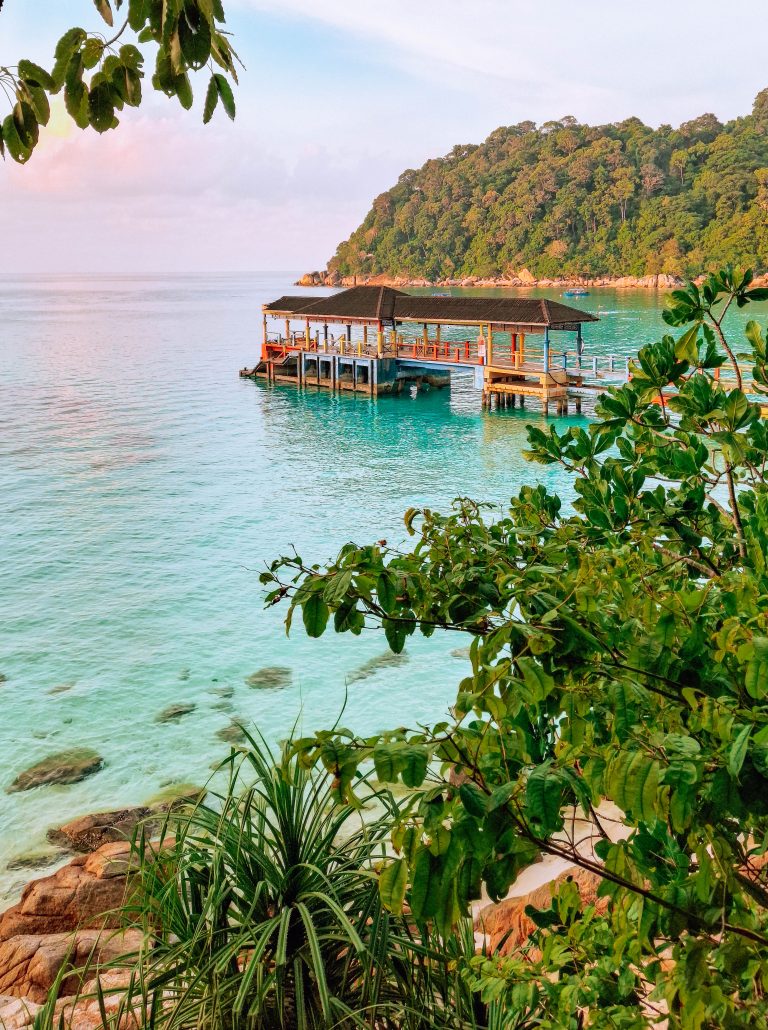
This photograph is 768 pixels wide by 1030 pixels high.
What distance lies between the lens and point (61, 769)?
27.7 feet

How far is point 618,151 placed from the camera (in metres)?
98.7

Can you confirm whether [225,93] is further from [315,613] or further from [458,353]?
[458,353]

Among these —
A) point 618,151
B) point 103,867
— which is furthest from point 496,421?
point 618,151

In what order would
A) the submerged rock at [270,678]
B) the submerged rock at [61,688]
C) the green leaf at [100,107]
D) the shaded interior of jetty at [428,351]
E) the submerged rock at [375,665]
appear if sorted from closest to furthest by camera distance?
1. the green leaf at [100,107]
2. the submerged rock at [61,688]
3. the submerged rock at [270,678]
4. the submerged rock at [375,665]
5. the shaded interior of jetty at [428,351]

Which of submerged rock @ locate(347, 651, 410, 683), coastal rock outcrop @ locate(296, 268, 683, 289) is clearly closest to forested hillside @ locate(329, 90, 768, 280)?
coastal rock outcrop @ locate(296, 268, 683, 289)

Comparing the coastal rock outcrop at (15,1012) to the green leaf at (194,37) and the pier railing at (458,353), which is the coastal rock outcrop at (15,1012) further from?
the pier railing at (458,353)

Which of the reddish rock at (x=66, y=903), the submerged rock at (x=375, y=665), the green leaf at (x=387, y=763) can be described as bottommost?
the submerged rock at (x=375, y=665)

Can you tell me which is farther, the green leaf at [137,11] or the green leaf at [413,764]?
the green leaf at [137,11]

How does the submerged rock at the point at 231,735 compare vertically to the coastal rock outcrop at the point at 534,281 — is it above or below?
below

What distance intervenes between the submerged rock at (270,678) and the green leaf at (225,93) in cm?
891

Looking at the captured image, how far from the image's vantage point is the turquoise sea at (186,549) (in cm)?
924

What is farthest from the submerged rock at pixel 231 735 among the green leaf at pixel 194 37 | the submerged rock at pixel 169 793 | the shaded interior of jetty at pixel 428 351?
the shaded interior of jetty at pixel 428 351

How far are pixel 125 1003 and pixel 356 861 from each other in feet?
2.97

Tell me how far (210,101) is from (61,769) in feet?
25.8
